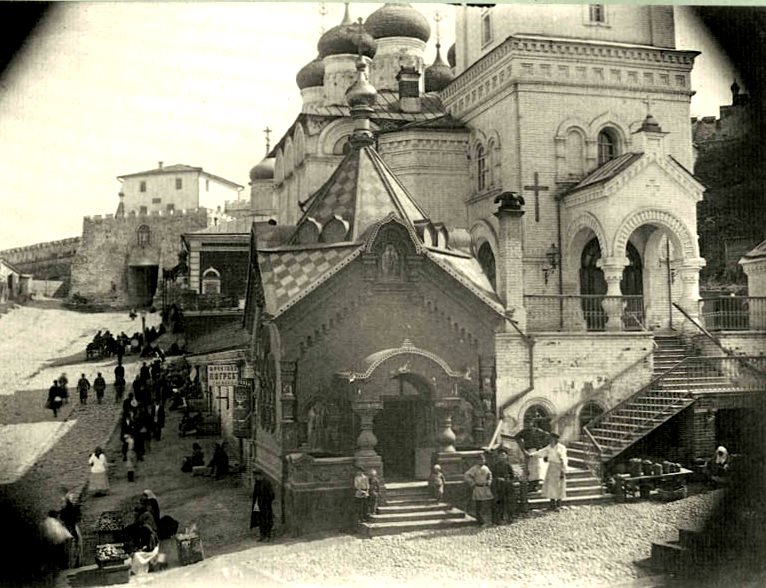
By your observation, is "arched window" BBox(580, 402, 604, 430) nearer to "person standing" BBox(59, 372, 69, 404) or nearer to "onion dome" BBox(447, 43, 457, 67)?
"person standing" BBox(59, 372, 69, 404)

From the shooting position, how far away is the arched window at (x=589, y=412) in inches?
389

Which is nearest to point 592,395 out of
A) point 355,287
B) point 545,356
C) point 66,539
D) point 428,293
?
point 545,356

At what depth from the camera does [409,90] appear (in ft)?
50.0

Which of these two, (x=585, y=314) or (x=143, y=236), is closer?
(x=585, y=314)

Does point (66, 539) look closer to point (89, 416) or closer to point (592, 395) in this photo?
point (89, 416)

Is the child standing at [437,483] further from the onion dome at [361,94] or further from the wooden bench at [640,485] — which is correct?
the onion dome at [361,94]

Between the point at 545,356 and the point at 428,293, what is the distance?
6.63 feet

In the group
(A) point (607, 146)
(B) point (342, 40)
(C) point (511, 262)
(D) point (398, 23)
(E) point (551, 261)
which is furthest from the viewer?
(D) point (398, 23)

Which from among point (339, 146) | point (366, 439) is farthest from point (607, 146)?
point (366, 439)

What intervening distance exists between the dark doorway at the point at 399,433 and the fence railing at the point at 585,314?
101 inches

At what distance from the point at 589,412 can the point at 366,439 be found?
3.12 meters

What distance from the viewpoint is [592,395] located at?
9.96 meters

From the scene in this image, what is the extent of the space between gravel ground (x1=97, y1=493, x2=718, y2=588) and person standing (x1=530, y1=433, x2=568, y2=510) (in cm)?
45

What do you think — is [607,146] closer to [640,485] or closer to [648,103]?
[648,103]
